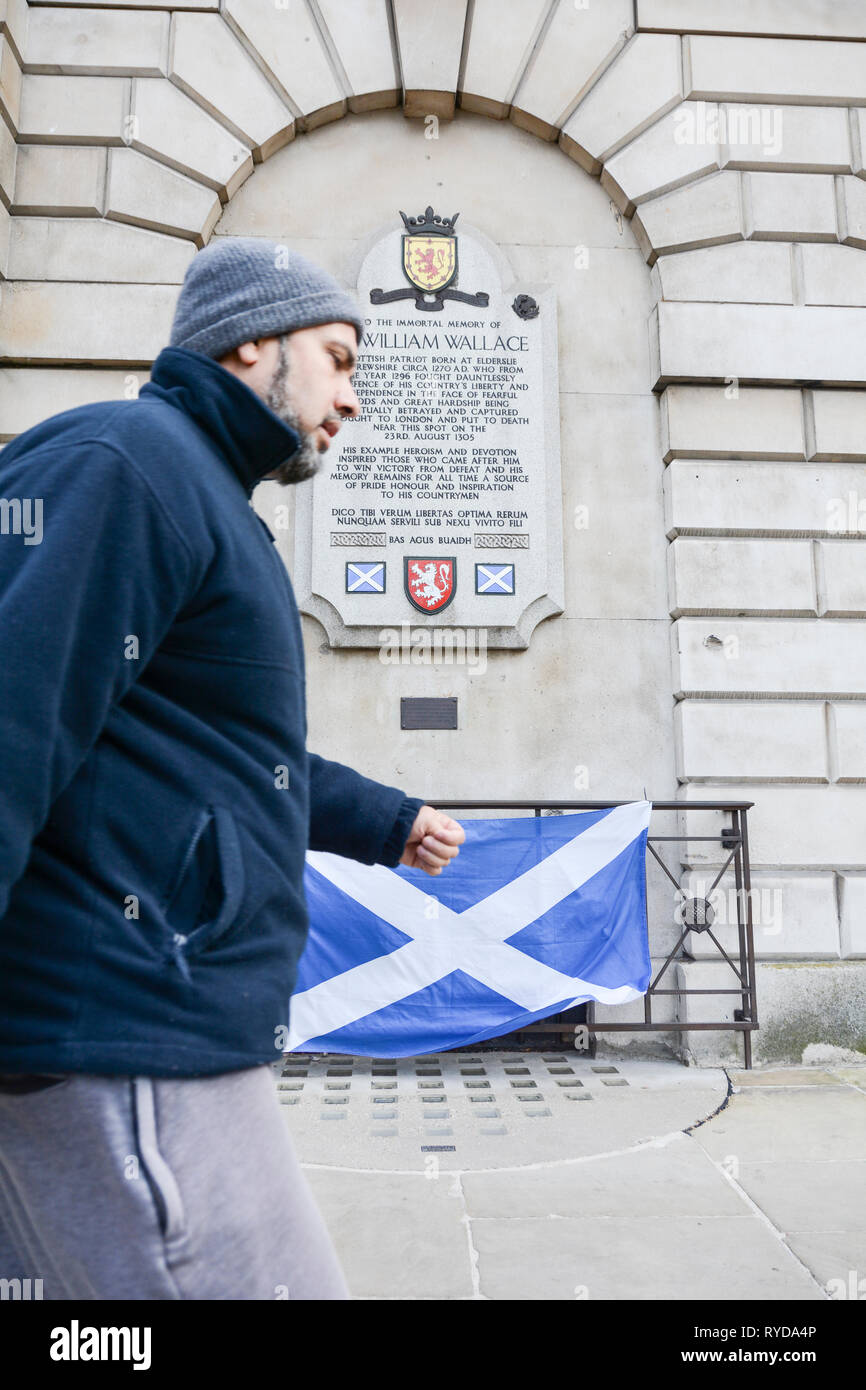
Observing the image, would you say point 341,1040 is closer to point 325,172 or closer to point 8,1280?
point 8,1280

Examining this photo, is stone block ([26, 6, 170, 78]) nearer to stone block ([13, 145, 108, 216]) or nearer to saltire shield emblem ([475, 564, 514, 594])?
stone block ([13, 145, 108, 216])

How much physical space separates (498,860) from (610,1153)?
1.65m

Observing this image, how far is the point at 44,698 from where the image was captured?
1160 millimetres

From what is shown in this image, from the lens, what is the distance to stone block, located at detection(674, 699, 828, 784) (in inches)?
238

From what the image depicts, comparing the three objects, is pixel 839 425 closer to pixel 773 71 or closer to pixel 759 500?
pixel 759 500

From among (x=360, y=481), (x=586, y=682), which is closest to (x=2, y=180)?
(x=360, y=481)

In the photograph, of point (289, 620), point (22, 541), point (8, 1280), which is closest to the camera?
point (22, 541)

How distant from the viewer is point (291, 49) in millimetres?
6520

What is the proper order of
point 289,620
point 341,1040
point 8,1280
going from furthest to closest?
point 341,1040, point 289,620, point 8,1280

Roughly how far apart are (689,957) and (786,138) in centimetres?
499

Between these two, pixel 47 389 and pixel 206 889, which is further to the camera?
pixel 47 389

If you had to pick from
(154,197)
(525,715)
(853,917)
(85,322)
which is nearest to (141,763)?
(525,715)

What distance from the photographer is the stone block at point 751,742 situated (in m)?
6.05

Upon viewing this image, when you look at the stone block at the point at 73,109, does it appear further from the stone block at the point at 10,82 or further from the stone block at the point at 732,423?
the stone block at the point at 732,423
